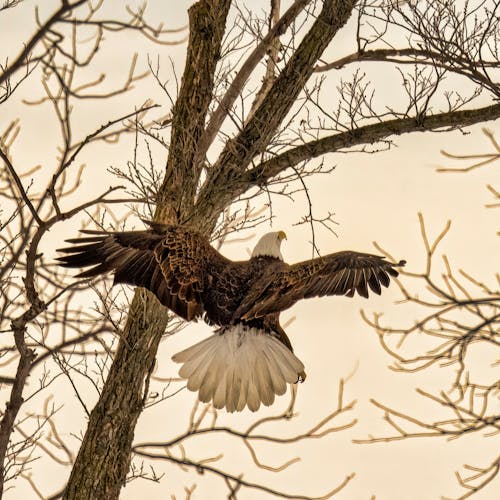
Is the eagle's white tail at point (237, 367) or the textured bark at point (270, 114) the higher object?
the textured bark at point (270, 114)

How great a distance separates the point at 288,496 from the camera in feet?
20.0

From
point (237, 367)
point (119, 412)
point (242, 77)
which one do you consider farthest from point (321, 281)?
point (242, 77)

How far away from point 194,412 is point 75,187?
5.42 ft

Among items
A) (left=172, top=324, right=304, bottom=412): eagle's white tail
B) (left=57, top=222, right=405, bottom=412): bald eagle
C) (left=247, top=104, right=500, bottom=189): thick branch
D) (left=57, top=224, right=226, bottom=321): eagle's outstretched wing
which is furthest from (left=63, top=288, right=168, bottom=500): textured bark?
(left=247, top=104, right=500, bottom=189): thick branch

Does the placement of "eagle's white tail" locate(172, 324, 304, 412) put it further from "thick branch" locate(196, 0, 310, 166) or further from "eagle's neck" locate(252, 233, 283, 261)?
"thick branch" locate(196, 0, 310, 166)

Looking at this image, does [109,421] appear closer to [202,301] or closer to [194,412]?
[194,412]

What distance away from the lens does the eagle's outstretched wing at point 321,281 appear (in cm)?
507

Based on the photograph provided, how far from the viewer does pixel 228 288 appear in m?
5.29

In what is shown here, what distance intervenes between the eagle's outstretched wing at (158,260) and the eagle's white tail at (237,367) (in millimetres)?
269

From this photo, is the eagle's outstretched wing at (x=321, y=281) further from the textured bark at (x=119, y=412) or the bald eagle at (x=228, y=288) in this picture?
the textured bark at (x=119, y=412)

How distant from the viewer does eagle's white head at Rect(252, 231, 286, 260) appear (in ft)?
18.4

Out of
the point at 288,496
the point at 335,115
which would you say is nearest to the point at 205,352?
the point at 288,496

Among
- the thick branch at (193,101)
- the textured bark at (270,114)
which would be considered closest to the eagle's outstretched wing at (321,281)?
the textured bark at (270,114)

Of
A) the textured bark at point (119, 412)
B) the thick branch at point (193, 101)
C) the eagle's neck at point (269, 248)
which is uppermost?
the thick branch at point (193, 101)
